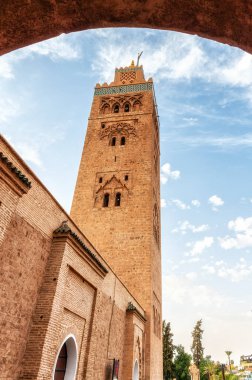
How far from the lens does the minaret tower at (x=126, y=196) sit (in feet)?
46.4

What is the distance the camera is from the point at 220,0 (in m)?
1.61

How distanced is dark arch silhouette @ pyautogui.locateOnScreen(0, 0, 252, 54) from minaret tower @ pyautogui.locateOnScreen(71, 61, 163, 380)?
1312 centimetres

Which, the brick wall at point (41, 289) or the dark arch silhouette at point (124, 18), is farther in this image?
the brick wall at point (41, 289)

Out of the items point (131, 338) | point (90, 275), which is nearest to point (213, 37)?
point (90, 275)

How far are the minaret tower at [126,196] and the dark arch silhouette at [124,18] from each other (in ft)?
43.0

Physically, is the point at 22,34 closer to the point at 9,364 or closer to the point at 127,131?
the point at 9,364

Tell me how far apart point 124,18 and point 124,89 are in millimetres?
20415

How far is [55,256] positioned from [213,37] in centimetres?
543

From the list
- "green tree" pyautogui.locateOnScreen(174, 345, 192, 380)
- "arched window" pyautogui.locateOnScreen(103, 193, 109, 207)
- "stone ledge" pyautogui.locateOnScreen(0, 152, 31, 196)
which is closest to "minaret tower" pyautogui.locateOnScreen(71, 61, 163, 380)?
"arched window" pyautogui.locateOnScreen(103, 193, 109, 207)

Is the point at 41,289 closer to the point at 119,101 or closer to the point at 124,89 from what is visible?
the point at 119,101

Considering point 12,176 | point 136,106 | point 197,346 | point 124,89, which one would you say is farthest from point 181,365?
point 12,176

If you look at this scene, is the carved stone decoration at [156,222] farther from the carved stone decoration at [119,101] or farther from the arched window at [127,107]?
the carved stone decoration at [119,101]

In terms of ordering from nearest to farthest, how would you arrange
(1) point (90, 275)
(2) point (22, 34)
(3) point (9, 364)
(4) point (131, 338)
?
1. (2) point (22, 34)
2. (3) point (9, 364)
3. (1) point (90, 275)
4. (4) point (131, 338)

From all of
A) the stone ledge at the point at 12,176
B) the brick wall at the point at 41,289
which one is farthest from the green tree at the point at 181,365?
the stone ledge at the point at 12,176
